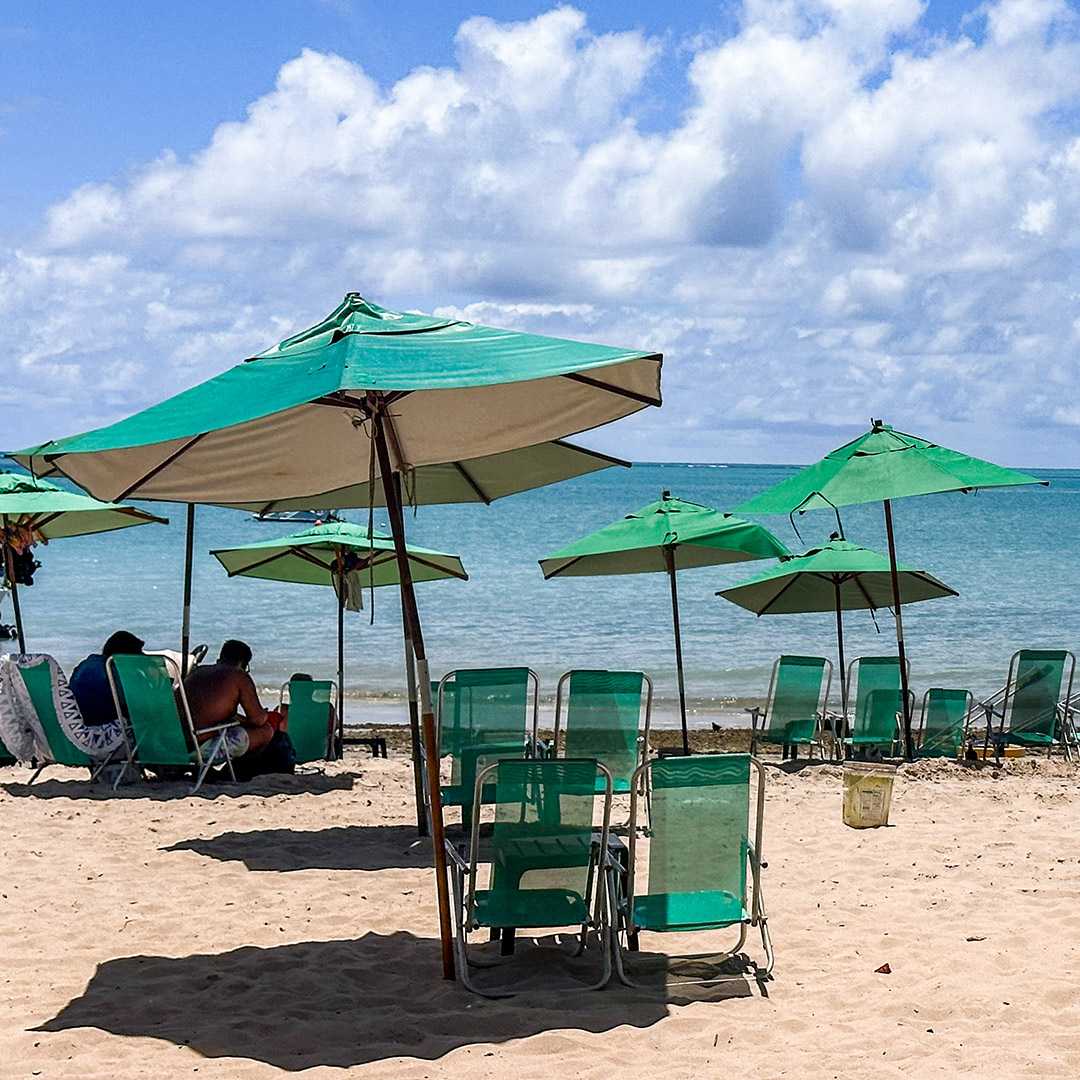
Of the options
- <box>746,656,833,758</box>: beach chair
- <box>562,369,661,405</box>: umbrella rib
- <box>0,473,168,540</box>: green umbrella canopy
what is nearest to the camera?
<box>562,369,661,405</box>: umbrella rib

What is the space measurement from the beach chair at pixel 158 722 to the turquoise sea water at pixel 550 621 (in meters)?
7.27

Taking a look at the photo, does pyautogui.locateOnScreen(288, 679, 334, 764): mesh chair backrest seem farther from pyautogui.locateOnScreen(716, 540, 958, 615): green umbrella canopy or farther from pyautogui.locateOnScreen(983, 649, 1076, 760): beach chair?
pyautogui.locateOnScreen(983, 649, 1076, 760): beach chair

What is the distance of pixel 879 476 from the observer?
845cm

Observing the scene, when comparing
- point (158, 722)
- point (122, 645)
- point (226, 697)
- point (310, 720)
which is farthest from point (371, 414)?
point (310, 720)

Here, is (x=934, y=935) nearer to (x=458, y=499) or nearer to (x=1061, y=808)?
(x=1061, y=808)

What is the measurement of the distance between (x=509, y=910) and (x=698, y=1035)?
79 cm

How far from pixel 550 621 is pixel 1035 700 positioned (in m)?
16.6

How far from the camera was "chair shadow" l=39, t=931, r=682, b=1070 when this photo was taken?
3852 millimetres

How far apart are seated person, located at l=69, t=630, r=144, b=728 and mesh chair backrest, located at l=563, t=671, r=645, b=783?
327cm

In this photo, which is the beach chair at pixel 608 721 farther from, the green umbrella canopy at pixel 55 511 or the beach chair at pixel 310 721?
the green umbrella canopy at pixel 55 511

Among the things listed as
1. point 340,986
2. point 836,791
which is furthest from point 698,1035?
point 836,791

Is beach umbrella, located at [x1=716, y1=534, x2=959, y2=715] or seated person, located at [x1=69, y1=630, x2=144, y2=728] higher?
beach umbrella, located at [x1=716, y1=534, x2=959, y2=715]

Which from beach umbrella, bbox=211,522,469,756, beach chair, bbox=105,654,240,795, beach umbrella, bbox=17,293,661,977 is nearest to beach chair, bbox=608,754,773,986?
beach umbrella, bbox=17,293,661,977

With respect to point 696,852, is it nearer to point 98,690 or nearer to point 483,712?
point 483,712
